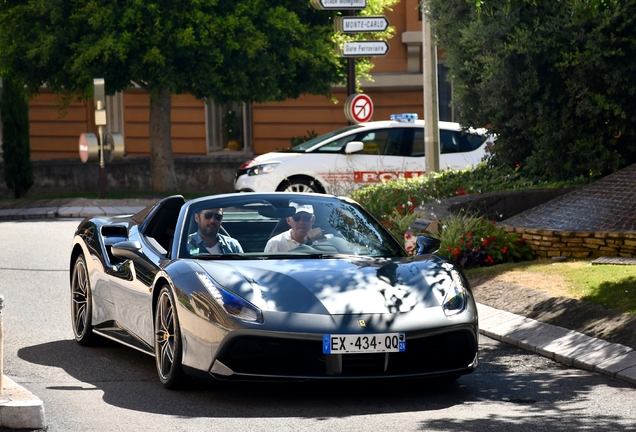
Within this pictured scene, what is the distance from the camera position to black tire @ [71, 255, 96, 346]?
10.1 meters

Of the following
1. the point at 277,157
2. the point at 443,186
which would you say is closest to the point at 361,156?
the point at 277,157

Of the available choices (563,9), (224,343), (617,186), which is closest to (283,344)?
(224,343)

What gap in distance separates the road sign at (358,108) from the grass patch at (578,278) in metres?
14.2

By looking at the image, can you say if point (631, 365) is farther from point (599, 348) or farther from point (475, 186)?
point (475, 186)

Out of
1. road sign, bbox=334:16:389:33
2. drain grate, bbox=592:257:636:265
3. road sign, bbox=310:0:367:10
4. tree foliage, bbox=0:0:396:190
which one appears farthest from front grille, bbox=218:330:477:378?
tree foliage, bbox=0:0:396:190

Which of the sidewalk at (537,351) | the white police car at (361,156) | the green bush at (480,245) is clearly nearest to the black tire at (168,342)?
the sidewalk at (537,351)

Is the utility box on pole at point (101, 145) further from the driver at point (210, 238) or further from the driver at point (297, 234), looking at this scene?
the driver at point (297, 234)

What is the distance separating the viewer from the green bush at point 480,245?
1402 cm

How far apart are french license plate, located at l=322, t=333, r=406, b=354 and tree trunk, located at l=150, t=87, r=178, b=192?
82.2 ft

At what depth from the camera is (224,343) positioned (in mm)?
7637

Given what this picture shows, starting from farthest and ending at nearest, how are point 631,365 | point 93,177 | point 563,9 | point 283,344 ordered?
1. point 93,177
2. point 563,9
3. point 631,365
4. point 283,344

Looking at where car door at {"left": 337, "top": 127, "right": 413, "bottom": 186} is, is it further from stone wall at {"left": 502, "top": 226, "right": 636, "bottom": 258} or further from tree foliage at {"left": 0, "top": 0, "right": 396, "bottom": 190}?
stone wall at {"left": 502, "top": 226, "right": 636, "bottom": 258}

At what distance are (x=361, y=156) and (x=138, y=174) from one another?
13892 mm

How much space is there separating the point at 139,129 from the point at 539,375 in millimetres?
31622
